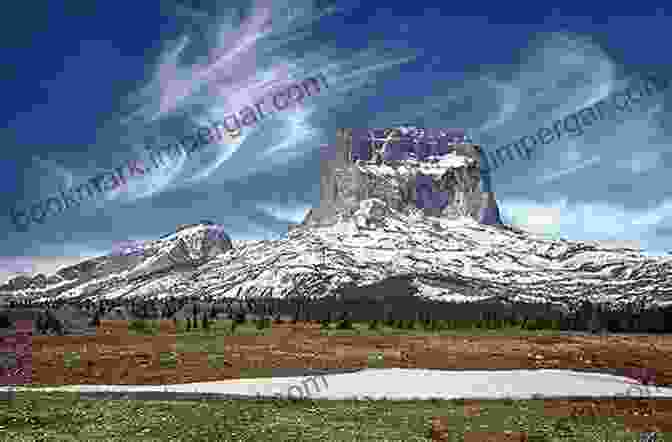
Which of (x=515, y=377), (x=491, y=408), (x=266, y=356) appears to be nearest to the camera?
(x=491, y=408)

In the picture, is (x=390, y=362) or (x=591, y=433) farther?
(x=390, y=362)

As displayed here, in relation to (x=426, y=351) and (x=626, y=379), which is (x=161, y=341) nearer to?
(x=426, y=351)

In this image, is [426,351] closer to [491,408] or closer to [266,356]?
[266,356]

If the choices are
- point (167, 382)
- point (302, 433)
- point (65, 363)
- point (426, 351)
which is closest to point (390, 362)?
point (426, 351)

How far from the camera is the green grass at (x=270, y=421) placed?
103 feet

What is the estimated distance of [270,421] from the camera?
115 ft

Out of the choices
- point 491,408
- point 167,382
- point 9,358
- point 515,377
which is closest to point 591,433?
point 491,408

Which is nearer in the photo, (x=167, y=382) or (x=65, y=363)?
(x=167, y=382)

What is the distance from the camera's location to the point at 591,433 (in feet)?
112

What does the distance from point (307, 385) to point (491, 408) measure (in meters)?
15.6

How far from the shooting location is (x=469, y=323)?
550ft

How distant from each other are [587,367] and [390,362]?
2190 cm

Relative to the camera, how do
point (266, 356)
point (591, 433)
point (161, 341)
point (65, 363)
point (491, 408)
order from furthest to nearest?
point (161, 341), point (266, 356), point (65, 363), point (491, 408), point (591, 433)

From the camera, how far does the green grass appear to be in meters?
31.4
